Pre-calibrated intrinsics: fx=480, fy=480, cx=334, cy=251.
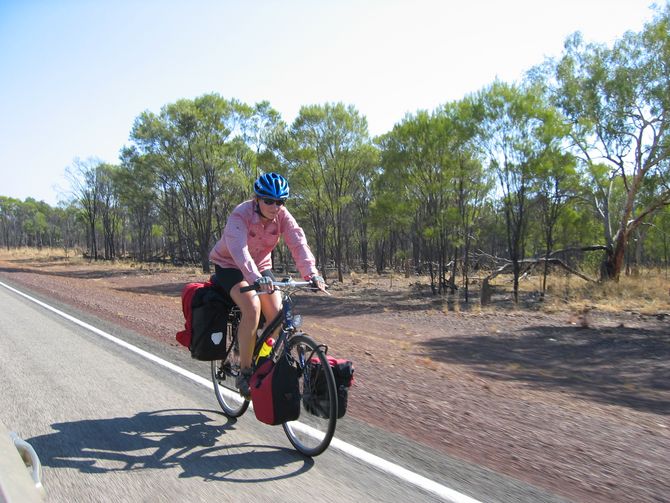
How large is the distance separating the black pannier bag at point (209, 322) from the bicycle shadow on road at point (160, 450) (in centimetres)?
69

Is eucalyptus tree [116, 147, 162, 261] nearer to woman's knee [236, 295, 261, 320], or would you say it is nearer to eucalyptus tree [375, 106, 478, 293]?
eucalyptus tree [375, 106, 478, 293]

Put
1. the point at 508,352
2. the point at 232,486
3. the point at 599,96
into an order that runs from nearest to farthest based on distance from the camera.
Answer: the point at 232,486
the point at 508,352
the point at 599,96

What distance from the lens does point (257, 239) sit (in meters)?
4.49

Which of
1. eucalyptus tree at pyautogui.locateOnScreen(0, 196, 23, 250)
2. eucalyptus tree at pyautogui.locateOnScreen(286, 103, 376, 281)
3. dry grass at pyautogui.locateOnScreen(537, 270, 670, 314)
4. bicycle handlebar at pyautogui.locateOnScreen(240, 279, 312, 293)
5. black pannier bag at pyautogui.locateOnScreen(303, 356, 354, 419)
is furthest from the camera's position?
eucalyptus tree at pyautogui.locateOnScreen(0, 196, 23, 250)

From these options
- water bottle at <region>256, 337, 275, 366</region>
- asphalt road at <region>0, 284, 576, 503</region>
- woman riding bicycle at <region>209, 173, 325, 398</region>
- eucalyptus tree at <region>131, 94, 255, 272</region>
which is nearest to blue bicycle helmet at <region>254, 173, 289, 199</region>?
woman riding bicycle at <region>209, 173, 325, 398</region>

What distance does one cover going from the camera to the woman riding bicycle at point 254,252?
4.14 meters

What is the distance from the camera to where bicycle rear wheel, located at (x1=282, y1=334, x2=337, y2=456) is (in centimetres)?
366

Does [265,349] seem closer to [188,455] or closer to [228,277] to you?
[228,277]

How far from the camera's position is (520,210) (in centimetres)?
2575

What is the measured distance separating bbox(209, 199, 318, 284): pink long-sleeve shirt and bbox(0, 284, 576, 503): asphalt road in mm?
1522

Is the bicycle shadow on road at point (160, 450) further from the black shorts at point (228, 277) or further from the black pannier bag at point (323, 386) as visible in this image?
the black shorts at point (228, 277)

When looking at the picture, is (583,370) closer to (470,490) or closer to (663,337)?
(663,337)

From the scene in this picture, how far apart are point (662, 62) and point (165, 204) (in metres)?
49.0

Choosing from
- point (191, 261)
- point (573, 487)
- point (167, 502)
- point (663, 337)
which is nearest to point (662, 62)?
point (663, 337)
